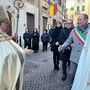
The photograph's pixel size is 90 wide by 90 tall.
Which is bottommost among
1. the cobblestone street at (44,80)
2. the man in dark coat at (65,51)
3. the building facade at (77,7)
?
the cobblestone street at (44,80)

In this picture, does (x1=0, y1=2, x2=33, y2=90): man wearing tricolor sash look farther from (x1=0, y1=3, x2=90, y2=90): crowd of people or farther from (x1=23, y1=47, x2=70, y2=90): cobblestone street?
(x1=23, y1=47, x2=70, y2=90): cobblestone street

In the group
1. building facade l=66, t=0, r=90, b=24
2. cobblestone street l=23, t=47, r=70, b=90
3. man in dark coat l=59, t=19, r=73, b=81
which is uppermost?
building facade l=66, t=0, r=90, b=24

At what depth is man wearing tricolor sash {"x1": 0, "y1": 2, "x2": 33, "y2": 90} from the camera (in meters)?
2.46

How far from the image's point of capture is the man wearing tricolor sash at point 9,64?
246 centimetres

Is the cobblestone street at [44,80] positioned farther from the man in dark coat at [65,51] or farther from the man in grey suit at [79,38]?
the man in grey suit at [79,38]

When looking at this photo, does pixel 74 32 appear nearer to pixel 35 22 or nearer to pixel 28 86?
pixel 28 86

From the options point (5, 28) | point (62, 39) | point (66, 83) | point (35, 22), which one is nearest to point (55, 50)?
point (62, 39)

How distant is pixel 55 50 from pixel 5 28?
570 cm

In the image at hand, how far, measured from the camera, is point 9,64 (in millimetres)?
2479

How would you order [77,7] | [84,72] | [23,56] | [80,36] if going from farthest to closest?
1. [77,7]
2. [80,36]
3. [84,72]
4. [23,56]

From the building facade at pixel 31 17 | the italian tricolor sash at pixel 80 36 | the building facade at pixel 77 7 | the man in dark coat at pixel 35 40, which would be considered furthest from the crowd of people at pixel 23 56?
the building facade at pixel 77 7

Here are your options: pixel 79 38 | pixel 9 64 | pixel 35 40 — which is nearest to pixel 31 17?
pixel 35 40

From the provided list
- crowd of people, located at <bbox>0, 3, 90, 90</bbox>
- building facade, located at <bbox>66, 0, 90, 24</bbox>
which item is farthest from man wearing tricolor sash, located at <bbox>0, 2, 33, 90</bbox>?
building facade, located at <bbox>66, 0, 90, 24</bbox>

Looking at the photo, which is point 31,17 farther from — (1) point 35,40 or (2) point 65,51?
(2) point 65,51
